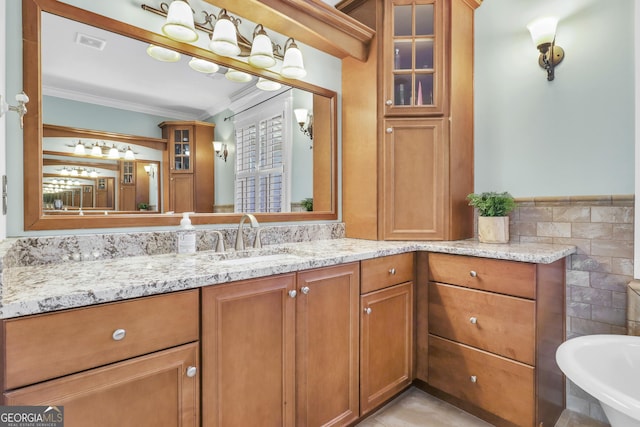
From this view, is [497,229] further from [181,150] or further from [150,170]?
[150,170]

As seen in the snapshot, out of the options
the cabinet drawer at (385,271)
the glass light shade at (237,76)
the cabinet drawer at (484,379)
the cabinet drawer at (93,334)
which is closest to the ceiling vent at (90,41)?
the glass light shade at (237,76)

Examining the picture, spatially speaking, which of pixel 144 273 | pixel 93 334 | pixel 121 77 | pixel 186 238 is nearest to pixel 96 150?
pixel 121 77

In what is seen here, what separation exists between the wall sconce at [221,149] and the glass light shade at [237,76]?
38 centimetres

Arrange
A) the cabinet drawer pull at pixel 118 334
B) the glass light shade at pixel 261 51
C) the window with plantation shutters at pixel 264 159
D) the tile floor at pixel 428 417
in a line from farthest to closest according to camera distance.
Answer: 1. the window with plantation shutters at pixel 264 159
2. the glass light shade at pixel 261 51
3. the tile floor at pixel 428 417
4. the cabinet drawer pull at pixel 118 334

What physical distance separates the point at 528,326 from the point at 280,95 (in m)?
1.95

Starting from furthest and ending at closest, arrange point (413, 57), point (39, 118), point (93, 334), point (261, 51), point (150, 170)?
point (413, 57) < point (261, 51) < point (150, 170) < point (39, 118) < point (93, 334)

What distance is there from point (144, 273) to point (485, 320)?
165cm

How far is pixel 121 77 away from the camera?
1.58m

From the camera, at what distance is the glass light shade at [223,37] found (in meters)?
1.73

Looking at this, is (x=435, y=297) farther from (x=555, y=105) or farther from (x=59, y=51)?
(x=59, y=51)

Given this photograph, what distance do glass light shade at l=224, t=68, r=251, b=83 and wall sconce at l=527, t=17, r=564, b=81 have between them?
1.77 meters

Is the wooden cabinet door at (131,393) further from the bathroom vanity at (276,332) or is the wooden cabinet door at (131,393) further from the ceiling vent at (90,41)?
the ceiling vent at (90,41)

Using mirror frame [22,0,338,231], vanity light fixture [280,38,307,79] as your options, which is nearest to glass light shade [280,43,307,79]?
vanity light fixture [280,38,307,79]

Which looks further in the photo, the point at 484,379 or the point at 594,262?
the point at 594,262
